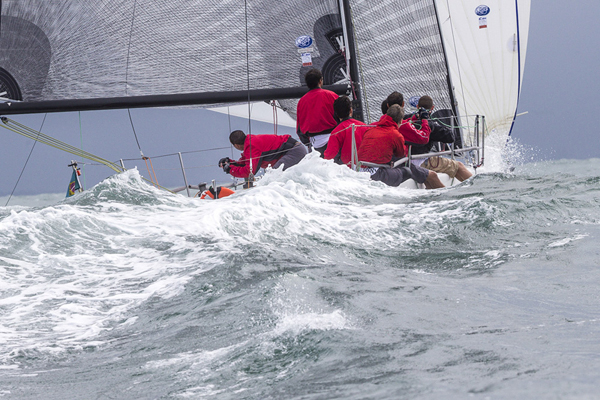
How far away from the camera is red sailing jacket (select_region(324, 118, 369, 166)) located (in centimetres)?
360

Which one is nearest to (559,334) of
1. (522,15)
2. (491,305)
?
(491,305)

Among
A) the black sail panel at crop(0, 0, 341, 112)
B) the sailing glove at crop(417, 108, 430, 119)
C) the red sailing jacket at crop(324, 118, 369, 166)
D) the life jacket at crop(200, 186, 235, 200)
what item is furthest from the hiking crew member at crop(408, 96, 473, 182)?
the life jacket at crop(200, 186, 235, 200)

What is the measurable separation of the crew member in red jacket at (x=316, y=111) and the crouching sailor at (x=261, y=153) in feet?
0.57

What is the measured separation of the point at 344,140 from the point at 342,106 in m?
0.24

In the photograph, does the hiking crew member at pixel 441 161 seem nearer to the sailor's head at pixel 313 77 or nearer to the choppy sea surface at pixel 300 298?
the sailor's head at pixel 313 77

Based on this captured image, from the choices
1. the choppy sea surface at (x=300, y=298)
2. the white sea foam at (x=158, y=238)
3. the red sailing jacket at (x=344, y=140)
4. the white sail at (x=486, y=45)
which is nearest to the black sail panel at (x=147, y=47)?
the red sailing jacket at (x=344, y=140)

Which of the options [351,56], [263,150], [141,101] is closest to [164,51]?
[141,101]

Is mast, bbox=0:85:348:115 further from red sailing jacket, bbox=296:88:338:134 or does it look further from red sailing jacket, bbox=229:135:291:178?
red sailing jacket, bbox=229:135:291:178

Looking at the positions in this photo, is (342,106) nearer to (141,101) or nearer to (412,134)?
(412,134)

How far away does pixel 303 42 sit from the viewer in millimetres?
4359

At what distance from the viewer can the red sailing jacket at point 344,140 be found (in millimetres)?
3598

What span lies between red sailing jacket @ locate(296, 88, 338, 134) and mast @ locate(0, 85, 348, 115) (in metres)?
0.19

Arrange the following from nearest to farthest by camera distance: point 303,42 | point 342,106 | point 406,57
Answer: point 342,106, point 303,42, point 406,57

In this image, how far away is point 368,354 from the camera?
991 millimetres
